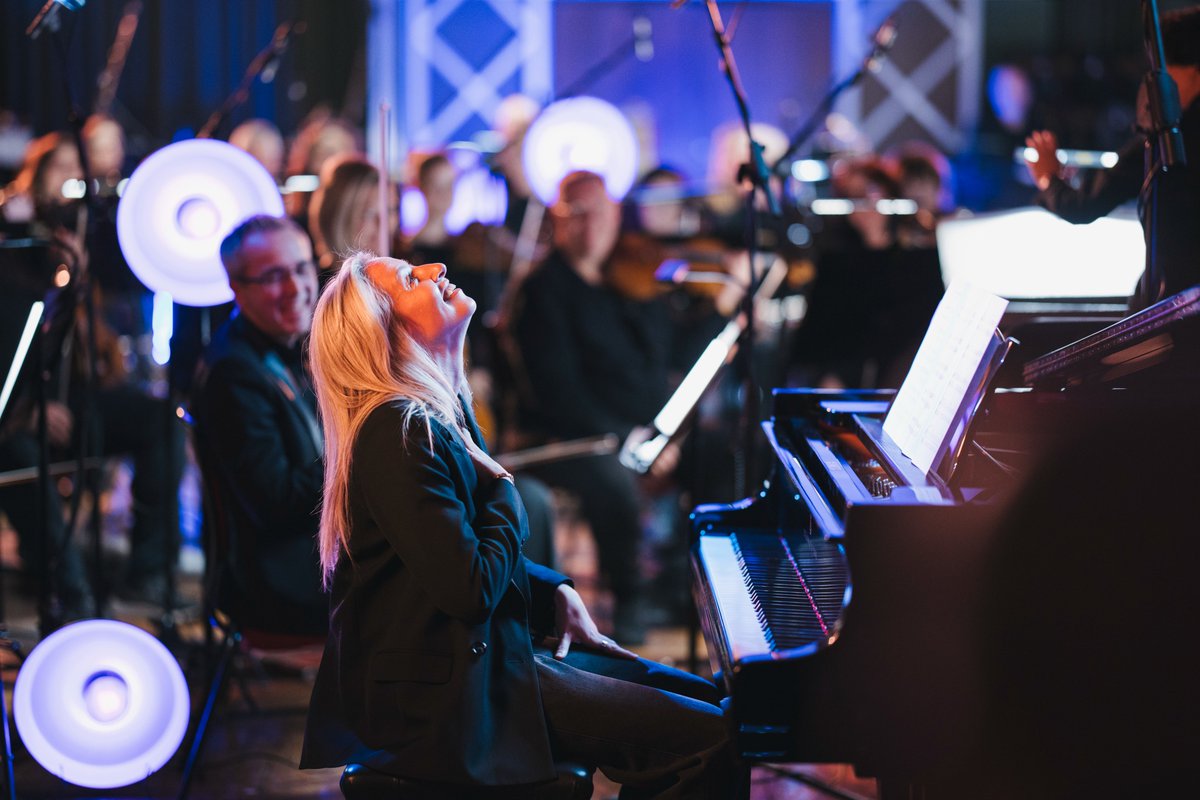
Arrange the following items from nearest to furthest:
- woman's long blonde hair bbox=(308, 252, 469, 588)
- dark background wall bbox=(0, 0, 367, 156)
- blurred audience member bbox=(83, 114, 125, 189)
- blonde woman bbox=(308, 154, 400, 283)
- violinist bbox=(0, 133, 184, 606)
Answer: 1. woman's long blonde hair bbox=(308, 252, 469, 588)
2. blonde woman bbox=(308, 154, 400, 283)
3. violinist bbox=(0, 133, 184, 606)
4. blurred audience member bbox=(83, 114, 125, 189)
5. dark background wall bbox=(0, 0, 367, 156)

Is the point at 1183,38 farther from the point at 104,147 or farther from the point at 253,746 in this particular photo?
the point at 104,147

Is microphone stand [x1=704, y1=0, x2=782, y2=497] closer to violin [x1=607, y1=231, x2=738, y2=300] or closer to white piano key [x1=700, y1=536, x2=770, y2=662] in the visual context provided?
white piano key [x1=700, y1=536, x2=770, y2=662]

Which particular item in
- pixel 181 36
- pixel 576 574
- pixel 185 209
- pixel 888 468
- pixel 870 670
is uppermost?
pixel 181 36

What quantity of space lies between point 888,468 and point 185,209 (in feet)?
5.87

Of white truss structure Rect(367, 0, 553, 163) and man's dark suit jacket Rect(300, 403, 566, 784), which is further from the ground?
white truss structure Rect(367, 0, 553, 163)

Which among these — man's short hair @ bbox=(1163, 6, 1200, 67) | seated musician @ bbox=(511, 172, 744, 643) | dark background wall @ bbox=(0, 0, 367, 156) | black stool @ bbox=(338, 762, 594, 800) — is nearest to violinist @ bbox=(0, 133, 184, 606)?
seated musician @ bbox=(511, 172, 744, 643)

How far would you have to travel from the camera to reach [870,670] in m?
1.56

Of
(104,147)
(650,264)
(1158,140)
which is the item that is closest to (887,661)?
(1158,140)

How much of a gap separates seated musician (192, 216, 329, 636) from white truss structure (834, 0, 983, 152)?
6985 millimetres

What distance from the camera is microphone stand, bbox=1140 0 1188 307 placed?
2.12 metres

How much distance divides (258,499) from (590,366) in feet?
6.08

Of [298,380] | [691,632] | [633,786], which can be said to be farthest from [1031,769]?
[298,380]

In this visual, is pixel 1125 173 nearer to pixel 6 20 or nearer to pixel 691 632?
pixel 691 632

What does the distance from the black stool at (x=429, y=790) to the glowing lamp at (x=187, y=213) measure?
4.58 ft
